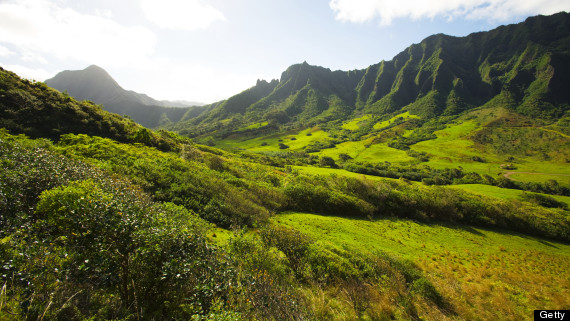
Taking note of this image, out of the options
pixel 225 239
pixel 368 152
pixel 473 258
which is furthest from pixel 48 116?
pixel 368 152

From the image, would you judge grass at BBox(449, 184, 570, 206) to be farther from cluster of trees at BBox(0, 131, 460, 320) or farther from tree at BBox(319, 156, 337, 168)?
cluster of trees at BBox(0, 131, 460, 320)

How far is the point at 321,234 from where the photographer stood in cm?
3409

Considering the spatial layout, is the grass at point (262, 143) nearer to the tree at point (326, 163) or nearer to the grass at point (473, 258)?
the tree at point (326, 163)

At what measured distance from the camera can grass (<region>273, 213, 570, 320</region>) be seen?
21969 mm

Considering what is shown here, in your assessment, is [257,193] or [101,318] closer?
[101,318]

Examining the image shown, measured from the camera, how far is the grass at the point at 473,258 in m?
22.0

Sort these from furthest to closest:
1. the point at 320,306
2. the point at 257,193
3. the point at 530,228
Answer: the point at 530,228 < the point at 257,193 < the point at 320,306

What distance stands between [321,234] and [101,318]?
101ft

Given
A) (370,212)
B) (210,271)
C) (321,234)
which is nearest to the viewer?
(210,271)

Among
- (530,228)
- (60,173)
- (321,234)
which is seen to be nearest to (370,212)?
(321,234)

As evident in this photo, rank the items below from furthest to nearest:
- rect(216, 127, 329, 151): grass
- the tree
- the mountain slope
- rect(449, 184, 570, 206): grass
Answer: rect(216, 127, 329, 151): grass < the tree < rect(449, 184, 570, 206): grass < the mountain slope

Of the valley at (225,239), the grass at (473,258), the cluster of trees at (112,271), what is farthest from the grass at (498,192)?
the cluster of trees at (112,271)

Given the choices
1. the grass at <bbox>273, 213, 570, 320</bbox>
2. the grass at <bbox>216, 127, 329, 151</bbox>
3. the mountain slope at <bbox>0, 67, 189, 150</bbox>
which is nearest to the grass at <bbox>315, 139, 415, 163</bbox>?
the grass at <bbox>216, 127, 329, 151</bbox>

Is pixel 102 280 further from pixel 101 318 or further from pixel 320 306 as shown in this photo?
pixel 320 306
